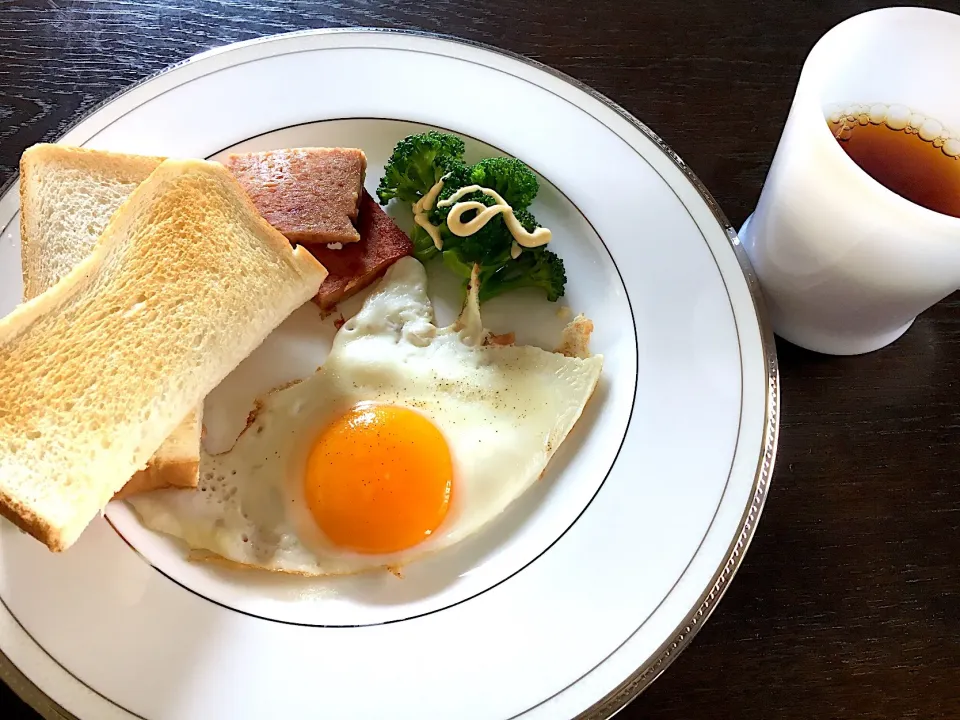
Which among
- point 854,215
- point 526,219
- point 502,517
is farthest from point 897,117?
point 502,517

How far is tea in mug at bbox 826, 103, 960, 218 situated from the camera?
1.64m

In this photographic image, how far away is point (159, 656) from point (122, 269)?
793mm

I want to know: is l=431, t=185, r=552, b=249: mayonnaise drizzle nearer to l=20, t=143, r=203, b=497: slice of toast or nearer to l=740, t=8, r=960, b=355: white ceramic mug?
l=740, t=8, r=960, b=355: white ceramic mug

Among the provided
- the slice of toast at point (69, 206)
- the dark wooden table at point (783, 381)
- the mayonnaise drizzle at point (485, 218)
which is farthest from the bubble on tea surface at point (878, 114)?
the slice of toast at point (69, 206)

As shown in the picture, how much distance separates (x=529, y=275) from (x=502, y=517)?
59 cm

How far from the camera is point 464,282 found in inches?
76.3

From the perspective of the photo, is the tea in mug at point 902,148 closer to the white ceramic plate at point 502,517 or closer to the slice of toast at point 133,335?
the white ceramic plate at point 502,517

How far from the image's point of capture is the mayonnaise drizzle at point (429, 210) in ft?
6.23

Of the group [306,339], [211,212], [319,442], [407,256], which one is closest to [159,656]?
[319,442]

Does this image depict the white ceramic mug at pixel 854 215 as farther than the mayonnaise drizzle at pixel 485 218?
No

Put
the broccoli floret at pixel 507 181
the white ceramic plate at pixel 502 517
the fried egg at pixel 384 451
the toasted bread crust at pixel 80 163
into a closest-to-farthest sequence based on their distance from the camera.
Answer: the white ceramic plate at pixel 502 517
the fried egg at pixel 384 451
the toasted bread crust at pixel 80 163
the broccoli floret at pixel 507 181

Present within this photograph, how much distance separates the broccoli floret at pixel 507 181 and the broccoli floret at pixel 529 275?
13 cm

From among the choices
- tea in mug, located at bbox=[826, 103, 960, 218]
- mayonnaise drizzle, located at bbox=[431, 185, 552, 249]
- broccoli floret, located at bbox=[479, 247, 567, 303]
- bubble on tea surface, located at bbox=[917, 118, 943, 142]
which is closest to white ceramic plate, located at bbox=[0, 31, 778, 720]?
broccoli floret, located at bbox=[479, 247, 567, 303]

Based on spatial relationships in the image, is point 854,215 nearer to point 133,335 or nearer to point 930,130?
point 930,130
